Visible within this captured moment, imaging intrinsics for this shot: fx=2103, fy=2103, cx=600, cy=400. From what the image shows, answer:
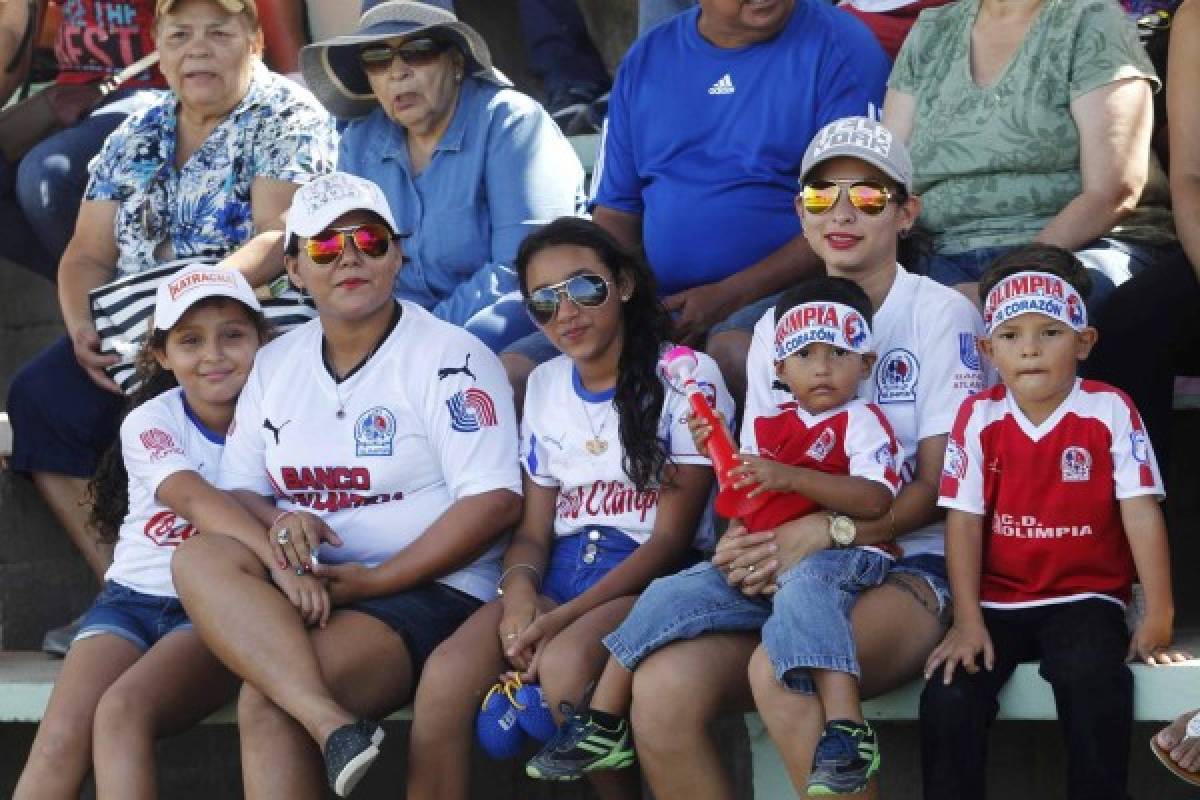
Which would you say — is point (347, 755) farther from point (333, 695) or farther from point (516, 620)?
point (516, 620)

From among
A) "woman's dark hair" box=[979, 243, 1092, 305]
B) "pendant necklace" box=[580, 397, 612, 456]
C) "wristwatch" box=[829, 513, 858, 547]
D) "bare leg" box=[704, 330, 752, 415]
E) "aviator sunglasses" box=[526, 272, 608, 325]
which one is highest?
"woman's dark hair" box=[979, 243, 1092, 305]

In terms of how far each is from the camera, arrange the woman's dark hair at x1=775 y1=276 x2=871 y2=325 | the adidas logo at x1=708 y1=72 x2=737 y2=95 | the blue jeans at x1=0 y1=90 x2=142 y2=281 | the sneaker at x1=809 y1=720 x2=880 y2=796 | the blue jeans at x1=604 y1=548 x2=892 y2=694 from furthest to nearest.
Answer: the blue jeans at x1=0 y1=90 x2=142 y2=281 → the adidas logo at x1=708 y1=72 x2=737 y2=95 → the woman's dark hair at x1=775 y1=276 x2=871 y2=325 → the blue jeans at x1=604 y1=548 x2=892 y2=694 → the sneaker at x1=809 y1=720 x2=880 y2=796

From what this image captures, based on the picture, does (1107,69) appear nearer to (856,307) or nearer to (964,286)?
(964,286)

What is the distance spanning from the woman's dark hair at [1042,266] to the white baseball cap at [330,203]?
120 cm

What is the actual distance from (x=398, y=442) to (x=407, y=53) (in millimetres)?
1074

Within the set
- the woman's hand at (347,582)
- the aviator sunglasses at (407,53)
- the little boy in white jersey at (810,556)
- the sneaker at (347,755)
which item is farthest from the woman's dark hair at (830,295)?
the aviator sunglasses at (407,53)

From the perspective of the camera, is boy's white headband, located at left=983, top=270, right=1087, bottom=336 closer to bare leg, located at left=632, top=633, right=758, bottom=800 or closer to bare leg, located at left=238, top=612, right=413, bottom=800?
bare leg, located at left=632, top=633, right=758, bottom=800

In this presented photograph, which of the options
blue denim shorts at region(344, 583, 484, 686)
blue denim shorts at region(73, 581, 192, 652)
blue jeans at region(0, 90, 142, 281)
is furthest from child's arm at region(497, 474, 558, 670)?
blue jeans at region(0, 90, 142, 281)

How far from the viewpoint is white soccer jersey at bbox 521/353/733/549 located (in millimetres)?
3939

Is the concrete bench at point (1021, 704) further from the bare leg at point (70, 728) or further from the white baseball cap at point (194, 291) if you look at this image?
the white baseball cap at point (194, 291)

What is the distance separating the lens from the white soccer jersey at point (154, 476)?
13.8 ft

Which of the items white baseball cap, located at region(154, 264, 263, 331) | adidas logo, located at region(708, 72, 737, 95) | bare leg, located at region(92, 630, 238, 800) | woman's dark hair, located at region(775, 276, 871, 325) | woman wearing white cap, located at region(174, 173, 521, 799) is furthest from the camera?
adidas logo, located at region(708, 72, 737, 95)

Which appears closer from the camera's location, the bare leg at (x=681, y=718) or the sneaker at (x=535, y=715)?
the bare leg at (x=681, y=718)

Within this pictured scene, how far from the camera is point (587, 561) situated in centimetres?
397
